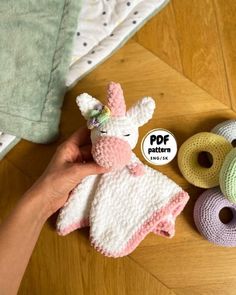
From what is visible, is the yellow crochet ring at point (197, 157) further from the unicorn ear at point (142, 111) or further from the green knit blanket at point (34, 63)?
the green knit blanket at point (34, 63)

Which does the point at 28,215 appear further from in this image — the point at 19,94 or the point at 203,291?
the point at 203,291

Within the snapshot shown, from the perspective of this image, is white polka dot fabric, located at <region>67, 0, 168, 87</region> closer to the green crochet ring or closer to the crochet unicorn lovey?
the crochet unicorn lovey

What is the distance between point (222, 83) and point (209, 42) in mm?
97

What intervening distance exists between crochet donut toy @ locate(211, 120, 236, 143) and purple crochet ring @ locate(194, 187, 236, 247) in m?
0.10

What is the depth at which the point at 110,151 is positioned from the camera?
705 millimetres

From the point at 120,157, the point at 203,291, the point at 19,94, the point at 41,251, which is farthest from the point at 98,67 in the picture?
the point at 203,291

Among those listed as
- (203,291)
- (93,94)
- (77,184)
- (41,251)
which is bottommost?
(203,291)

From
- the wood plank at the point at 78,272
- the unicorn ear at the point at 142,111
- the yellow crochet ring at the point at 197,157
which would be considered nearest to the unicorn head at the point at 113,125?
the unicorn ear at the point at 142,111

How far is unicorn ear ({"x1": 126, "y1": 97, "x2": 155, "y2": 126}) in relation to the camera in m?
0.76

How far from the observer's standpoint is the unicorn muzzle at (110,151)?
71 centimetres

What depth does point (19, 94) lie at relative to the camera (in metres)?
0.88

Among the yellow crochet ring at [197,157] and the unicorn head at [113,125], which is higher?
the unicorn head at [113,125]

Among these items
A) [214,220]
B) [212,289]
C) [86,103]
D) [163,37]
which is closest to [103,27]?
[163,37]

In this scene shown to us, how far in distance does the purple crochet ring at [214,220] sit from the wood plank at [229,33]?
0.69 feet
